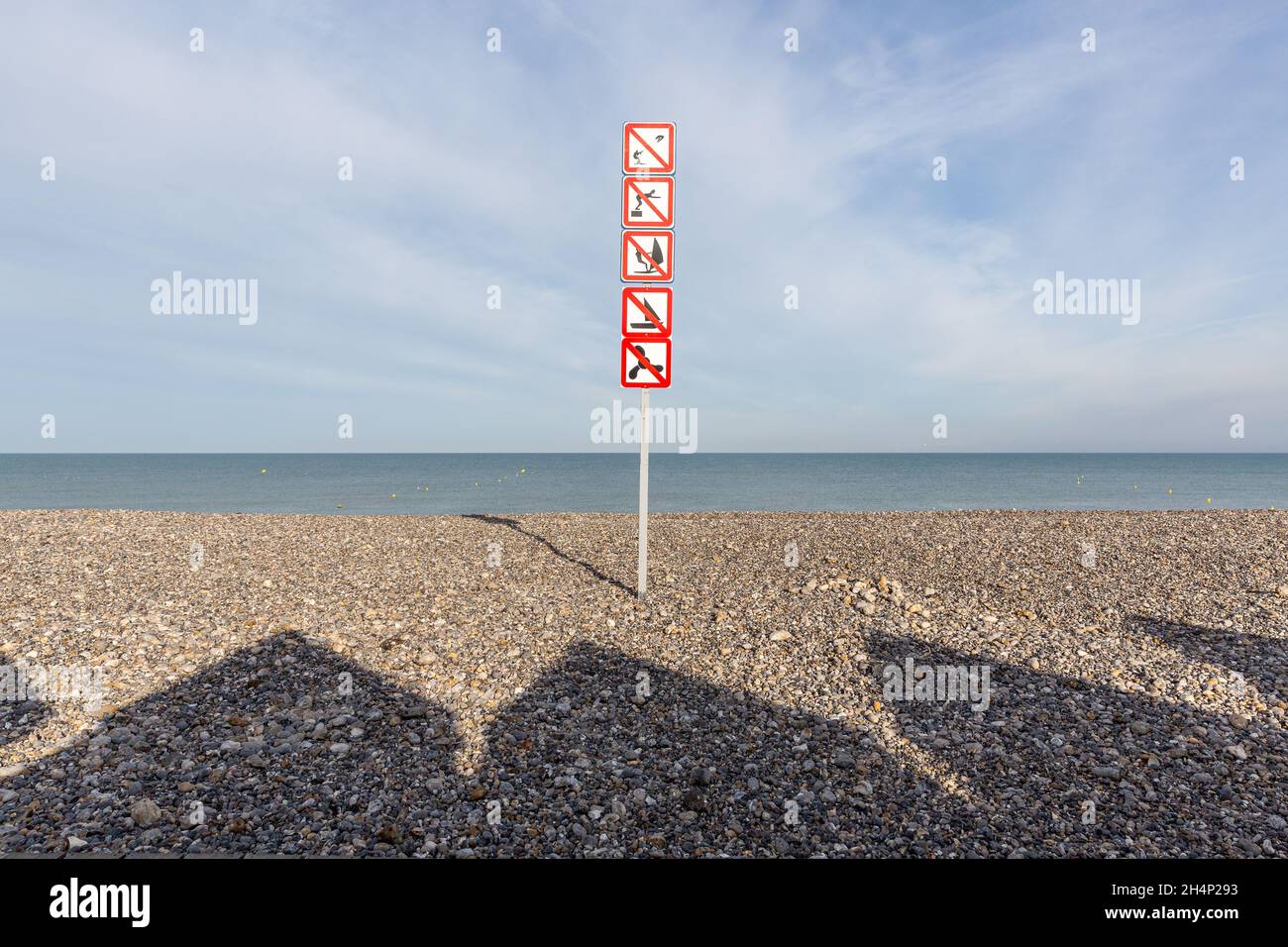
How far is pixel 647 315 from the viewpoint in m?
9.68

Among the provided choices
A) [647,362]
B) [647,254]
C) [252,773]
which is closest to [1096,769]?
[252,773]

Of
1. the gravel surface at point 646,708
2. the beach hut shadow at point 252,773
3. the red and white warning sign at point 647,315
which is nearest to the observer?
the beach hut shadow at point 252,773

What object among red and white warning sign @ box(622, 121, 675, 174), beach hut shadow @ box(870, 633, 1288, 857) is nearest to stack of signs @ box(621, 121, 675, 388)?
red and white warning sign @ box(622, 121, 675, 174)

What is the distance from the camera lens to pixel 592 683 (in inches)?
275

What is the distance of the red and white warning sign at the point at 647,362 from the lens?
9672 millimetres

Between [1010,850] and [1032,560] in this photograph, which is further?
[1032,560]

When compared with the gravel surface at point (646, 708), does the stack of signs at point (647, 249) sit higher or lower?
higher

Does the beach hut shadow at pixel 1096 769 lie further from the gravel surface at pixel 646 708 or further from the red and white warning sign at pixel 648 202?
the red and white warning sign at pixel 648 202

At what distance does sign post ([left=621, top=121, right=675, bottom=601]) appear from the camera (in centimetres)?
967

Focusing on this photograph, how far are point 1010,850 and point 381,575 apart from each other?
10200 mm

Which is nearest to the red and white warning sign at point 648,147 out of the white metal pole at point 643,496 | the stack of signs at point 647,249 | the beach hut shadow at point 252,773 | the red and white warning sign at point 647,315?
the stack of signs at point 647,249
